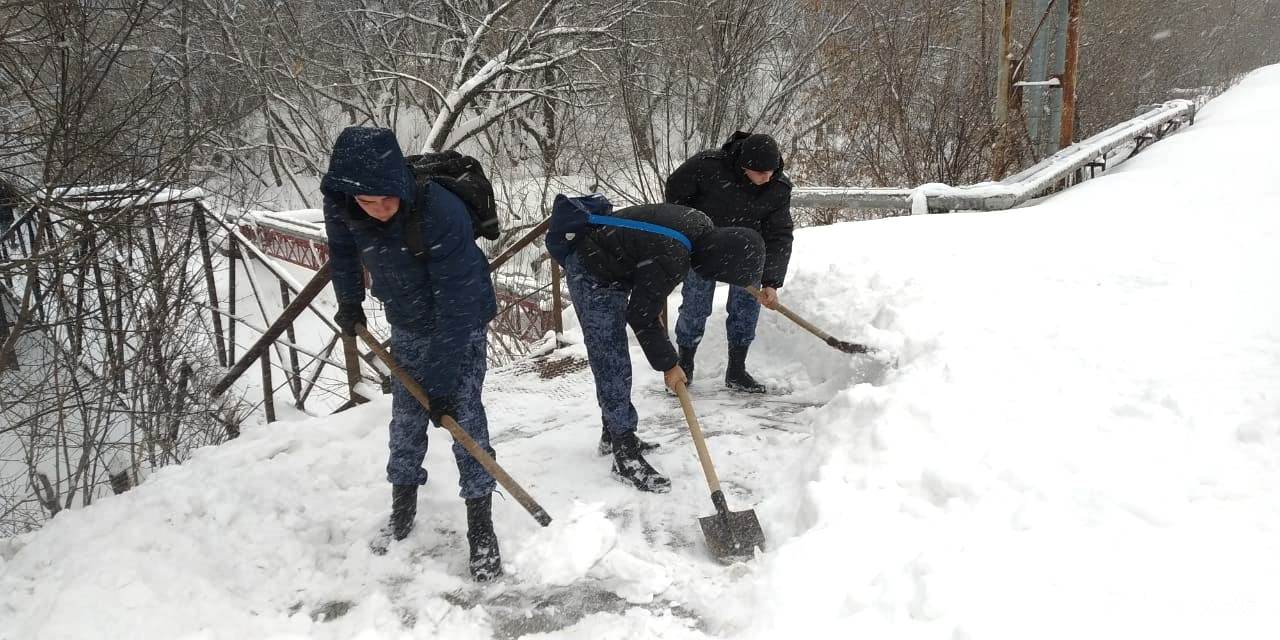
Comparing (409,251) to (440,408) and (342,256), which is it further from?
(440,408)

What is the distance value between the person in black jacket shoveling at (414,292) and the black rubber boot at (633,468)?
0.73 m

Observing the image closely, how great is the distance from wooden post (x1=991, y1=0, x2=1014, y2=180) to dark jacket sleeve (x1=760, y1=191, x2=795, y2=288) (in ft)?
19.9

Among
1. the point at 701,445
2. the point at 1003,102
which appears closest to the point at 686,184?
the point at 701,445

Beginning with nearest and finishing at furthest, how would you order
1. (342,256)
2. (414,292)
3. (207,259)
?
(414,292)
(342,256)
(207,259)

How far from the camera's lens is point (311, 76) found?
59.1 feet

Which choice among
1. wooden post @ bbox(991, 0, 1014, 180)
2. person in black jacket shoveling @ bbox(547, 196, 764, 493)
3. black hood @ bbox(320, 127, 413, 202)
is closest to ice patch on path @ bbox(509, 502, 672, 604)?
person in black jacket shoveling @ bbox(547, 196, 764, 493)

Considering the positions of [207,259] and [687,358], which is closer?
[687,358]

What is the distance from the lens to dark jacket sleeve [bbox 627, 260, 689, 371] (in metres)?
3.07

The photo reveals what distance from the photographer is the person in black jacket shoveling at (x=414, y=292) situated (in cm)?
260

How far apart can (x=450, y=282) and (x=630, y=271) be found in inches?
33.2

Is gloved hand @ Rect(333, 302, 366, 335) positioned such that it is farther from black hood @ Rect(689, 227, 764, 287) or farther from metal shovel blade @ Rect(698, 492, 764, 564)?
metal shovel blade @ Rect(698, 492, 764, 564)

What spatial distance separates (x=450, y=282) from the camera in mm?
2740

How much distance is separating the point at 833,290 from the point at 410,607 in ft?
10.8

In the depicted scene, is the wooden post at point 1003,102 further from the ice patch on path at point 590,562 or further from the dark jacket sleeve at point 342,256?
the dark jacket sleeve at point 342,256
